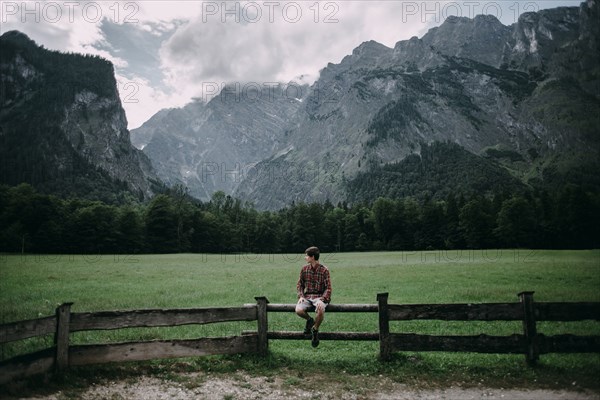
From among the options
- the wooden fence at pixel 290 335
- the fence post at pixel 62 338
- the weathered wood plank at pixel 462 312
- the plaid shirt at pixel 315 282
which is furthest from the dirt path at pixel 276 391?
the plaid shirt at pixel 315 282

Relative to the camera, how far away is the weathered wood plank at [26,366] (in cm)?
820

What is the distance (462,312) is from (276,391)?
559 centimetres

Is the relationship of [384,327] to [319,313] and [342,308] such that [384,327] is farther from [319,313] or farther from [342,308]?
[319,313]

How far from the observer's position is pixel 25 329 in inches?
341

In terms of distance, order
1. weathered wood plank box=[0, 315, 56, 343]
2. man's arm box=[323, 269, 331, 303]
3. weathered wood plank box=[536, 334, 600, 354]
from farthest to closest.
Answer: man's arm box=[323, 269, 331, 303], weathered wood plank box=[536, 334, 600, 354], weathered wood plank box=[0, 315, 56, 343]

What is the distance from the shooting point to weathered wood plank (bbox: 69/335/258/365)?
980 centimetres

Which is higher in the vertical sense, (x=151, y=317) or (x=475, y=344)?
(x=151, y=317)

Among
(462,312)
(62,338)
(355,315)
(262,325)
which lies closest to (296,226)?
(355,315)

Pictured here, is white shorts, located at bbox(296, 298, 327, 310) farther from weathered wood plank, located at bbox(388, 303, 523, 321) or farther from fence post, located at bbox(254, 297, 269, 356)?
weathered wood plank, located at bbox(388, 303, 523, 321)

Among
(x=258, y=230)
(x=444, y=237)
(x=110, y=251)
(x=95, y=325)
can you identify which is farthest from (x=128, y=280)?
(x=444, y=237)

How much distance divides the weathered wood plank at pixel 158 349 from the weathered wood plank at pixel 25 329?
958 mm

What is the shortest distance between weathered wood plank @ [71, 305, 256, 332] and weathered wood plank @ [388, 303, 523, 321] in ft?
14.8

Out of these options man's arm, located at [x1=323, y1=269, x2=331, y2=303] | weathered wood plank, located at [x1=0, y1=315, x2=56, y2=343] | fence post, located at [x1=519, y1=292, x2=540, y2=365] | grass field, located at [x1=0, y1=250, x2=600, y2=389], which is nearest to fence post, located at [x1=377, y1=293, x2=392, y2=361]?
grass field, located at [x1=0, y1=250, x2=600, y2=389]

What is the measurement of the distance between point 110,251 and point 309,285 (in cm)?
10039
